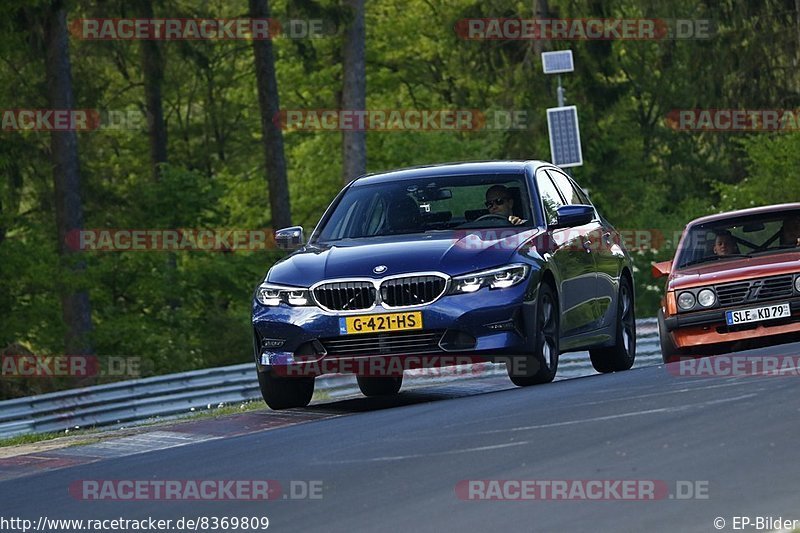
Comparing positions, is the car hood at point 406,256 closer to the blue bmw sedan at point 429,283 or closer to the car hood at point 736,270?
the blue bmw sedan at point 429,283

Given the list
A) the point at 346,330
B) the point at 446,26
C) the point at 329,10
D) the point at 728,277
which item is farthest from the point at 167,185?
the point at 346,330

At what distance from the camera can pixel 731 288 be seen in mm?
17078

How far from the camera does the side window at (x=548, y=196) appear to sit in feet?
49.4

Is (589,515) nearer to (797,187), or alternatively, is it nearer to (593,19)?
(797,187)

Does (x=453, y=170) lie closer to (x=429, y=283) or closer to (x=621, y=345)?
(x=429, y=283)

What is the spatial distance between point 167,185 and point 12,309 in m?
7.31

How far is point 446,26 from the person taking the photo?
50969 millimetres

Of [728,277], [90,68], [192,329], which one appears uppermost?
[90,68]

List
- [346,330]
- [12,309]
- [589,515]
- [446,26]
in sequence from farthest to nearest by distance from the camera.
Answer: [446,26], [12,309], [346,330], [589,515]

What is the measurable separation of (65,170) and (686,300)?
23696 millimetres

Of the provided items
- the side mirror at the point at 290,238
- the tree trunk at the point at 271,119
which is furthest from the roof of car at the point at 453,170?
the tree trunk at the point at 271,119

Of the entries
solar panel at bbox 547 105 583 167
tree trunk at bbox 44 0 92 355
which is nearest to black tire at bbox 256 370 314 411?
solar panel at bbox 547 105 583 167

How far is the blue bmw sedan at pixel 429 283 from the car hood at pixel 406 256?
1 cm

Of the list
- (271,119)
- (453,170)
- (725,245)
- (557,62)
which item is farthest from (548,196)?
(271,119)
